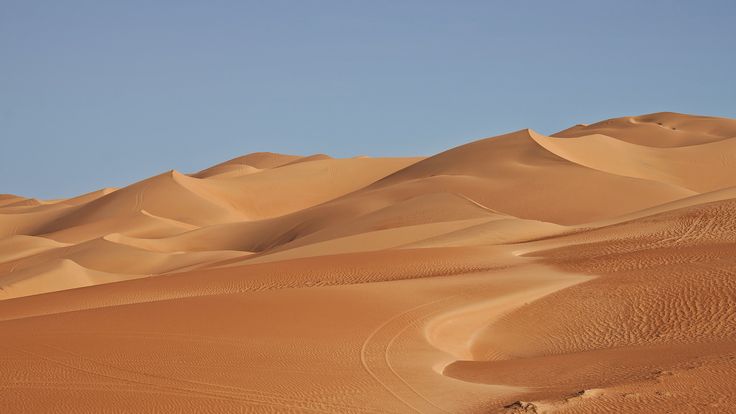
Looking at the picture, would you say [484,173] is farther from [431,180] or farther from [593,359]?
[593,359]

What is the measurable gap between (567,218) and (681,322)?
2726 centimetres

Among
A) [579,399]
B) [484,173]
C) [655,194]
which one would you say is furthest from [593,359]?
[484,173]

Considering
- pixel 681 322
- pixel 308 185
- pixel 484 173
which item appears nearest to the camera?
pixel 681 322

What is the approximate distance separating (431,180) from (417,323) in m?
37.5

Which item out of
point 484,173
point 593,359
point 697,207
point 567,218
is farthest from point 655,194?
point 593,359

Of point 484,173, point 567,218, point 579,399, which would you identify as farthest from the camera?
point 484,173

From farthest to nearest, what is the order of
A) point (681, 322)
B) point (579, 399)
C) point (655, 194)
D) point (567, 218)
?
1. point (655, 194)
2. point (567, 218)
3. point (681, 322)
4. point (579, 399)

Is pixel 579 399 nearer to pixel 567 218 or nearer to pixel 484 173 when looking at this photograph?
pixel 567 218

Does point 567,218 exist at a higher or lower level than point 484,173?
lower

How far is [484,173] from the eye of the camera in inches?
1938

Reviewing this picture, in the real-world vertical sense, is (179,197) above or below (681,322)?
above

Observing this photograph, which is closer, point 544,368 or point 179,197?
point 544,368

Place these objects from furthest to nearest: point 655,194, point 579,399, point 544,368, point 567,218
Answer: point 655,194 → point 567,218 → point 544,368 → point 579,399

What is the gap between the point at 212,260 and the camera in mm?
40406
